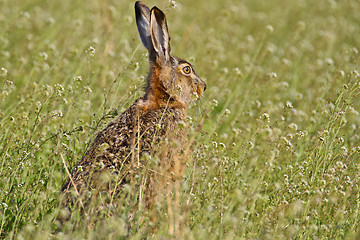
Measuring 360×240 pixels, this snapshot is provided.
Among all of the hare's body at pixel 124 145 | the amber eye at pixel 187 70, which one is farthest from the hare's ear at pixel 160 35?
the hare's body at pixel 124 145

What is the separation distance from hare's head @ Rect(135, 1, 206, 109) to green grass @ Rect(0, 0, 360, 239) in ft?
0.71

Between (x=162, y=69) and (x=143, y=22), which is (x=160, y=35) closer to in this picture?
(x=143, y=22)

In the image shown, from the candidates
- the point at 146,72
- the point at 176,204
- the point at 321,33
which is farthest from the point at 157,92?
the point at 321,33

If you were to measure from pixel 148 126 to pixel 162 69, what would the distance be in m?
1.41

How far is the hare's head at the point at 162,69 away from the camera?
617 centimetres

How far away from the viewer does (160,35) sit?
6.36 metres

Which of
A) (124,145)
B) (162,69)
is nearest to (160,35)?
(162,69)

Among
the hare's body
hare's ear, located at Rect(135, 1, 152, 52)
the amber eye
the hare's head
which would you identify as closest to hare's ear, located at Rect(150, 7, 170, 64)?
the hare's head

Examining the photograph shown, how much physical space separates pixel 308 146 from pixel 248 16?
8263 millimetres

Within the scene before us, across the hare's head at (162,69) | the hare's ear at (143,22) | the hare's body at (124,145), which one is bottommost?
the hare's body at (124,145)

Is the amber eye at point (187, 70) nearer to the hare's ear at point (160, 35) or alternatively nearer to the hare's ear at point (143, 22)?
the hare's ear at point (160, 35)

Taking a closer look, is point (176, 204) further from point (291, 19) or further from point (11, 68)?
point (291, 19)

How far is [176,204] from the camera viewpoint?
4.09 m

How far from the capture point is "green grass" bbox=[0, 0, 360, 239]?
4.45 metres
